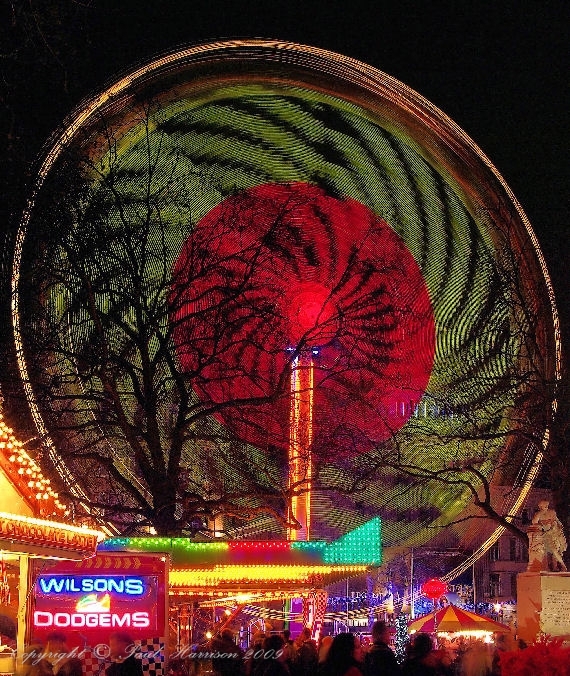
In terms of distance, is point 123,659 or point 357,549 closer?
point 123,659

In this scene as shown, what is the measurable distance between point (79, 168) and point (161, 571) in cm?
973

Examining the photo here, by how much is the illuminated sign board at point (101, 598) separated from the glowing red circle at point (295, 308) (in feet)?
29.4

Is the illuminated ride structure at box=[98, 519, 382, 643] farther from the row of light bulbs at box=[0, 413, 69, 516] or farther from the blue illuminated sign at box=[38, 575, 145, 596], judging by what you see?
the blue illuminated sign at box=[38, 575, 145, 596]

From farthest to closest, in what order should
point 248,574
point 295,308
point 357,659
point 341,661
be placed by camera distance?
point 295,308 < point 248,574 < point 357,659 < point 341,661

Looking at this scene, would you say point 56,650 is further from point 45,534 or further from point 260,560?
point 260,560

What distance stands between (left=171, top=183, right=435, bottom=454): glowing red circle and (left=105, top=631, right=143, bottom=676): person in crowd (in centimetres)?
1064

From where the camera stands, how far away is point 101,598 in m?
11.5

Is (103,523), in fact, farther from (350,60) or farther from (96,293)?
(350,60)

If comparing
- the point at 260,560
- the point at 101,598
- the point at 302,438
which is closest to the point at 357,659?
the point at 101,598

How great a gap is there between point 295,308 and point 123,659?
12.2 m

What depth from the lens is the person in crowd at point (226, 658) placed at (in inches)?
455

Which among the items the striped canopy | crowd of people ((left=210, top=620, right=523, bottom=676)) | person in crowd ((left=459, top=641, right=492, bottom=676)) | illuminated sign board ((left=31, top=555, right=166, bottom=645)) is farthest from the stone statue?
illuminated sign board ((left=31, top=555, right=166, bottom=645))

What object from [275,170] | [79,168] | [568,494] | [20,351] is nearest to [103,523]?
[20,351]

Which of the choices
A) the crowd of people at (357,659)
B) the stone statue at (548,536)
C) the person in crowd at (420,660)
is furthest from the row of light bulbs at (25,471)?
the stone statue at (548,536)
